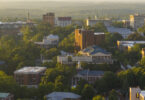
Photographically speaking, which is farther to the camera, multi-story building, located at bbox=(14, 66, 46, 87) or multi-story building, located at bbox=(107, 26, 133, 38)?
multi-story building, located at bbox=(107, 26, 133, 38)

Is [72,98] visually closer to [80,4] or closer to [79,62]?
[79,62]

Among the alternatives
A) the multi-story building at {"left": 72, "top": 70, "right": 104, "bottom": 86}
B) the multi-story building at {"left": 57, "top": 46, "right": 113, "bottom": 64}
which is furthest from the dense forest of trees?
the multi-story building at {"left": 57, "top": 46, "right": 113, "bottom": 64}

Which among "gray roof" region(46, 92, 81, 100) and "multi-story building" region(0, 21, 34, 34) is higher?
"gray roof" region(46, 92, 81, 100)

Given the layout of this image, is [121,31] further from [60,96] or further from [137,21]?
[60,96]

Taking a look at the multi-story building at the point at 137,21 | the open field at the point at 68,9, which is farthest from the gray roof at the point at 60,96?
the multi-story building at the point at 137,21

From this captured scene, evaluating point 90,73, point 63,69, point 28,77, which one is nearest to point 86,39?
point 90,73

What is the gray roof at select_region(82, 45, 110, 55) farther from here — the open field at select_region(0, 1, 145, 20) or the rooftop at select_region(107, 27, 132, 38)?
the open field at select_region(0, 1, 145, 20)

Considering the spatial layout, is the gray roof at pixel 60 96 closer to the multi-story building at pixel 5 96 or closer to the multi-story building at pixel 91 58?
the multi-story building at pixel 5 96

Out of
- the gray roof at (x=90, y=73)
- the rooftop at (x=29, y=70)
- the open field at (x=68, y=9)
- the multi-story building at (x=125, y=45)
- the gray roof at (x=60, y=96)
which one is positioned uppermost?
the gray roof at (x=60, y=96)

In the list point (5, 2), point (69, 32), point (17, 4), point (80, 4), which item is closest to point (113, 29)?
point (69, 32)

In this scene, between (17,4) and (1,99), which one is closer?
(1,99)

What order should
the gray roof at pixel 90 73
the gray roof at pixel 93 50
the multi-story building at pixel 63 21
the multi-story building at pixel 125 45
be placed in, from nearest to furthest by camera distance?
the gray roof at pixel 90 73 < the gray roof at pixel 93 50 < the multi-story building at pixel 125 45 < the multi-story building at pixel 63 21
